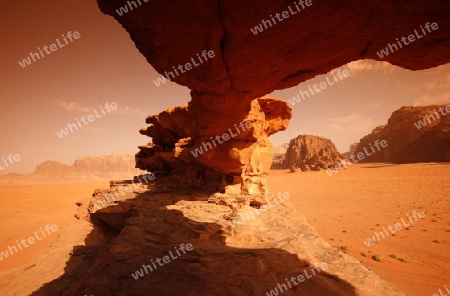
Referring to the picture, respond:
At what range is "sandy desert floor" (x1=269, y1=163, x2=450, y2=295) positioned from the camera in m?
6.34

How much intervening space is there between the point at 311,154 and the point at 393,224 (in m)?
34.7

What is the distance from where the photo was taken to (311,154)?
43781 mm

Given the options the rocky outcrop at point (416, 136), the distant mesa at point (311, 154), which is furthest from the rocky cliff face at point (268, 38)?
the rocky outcrop at point (416, 136)

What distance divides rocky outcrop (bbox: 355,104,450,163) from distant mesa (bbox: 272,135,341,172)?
32.6 feet

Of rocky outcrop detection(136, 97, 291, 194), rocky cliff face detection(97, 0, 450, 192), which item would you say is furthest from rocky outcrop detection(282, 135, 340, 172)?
rocky cliff face detection(97, 0, 450, 192)

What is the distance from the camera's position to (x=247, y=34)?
2.92m

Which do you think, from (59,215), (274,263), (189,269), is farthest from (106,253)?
(59,215)

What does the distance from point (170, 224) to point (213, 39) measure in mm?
5001

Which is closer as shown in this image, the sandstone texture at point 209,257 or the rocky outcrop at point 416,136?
the sandstone texture at point 209,257

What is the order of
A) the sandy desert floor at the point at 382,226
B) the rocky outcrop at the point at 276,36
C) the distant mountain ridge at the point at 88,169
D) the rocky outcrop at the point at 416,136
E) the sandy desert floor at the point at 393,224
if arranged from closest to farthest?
the rocky outcrop at the point at 276,36, the sandy desert floor at the point at 393,224, the sandy desert floor at the point at 382,226, the rocky outcrop at the point at 416,136, the distant mountain ridge at the point at 88,169

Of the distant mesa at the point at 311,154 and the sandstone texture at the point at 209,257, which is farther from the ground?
the sandstone texture at the point at 209,257

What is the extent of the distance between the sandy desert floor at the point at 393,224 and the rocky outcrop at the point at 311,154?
20403mm

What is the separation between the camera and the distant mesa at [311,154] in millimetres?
41562

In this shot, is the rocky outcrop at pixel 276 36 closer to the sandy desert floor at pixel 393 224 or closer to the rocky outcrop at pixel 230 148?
the rocky outcrop at pixel 230 148
